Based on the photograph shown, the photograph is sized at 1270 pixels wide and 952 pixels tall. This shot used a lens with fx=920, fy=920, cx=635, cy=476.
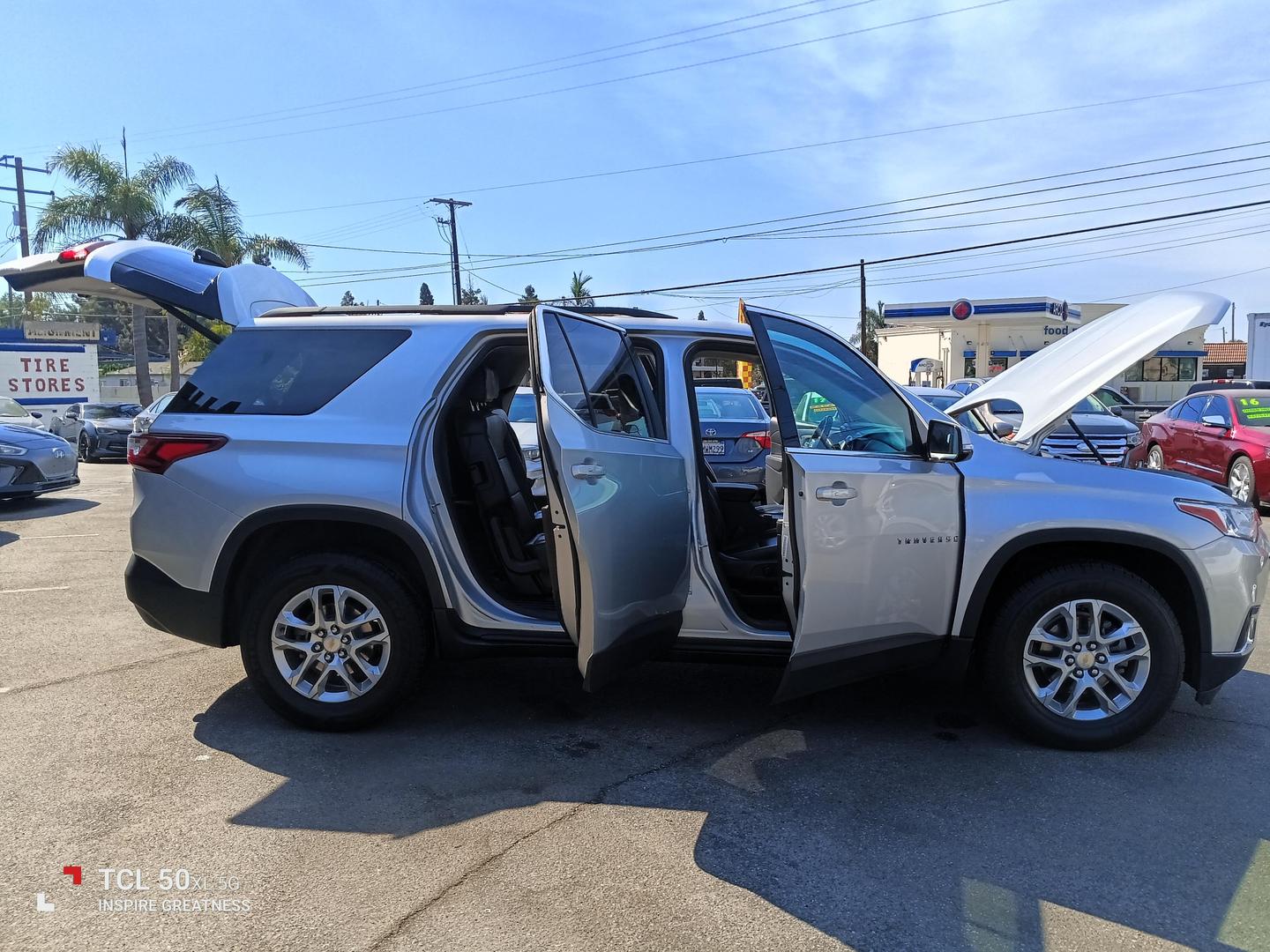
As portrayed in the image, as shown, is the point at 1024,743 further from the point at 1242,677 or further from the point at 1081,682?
the point at 1242,677

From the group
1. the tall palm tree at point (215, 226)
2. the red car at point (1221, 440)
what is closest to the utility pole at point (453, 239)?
the tall palm tree at point (215, 226)

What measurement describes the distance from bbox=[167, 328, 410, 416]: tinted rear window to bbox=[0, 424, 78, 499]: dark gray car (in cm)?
821

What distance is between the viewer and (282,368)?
4.37 meters

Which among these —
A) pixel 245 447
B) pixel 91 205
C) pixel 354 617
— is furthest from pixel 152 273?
pixel 91 205

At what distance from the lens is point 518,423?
29.7 ft

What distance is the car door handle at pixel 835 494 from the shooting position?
376 cm

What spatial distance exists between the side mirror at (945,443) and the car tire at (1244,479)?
866 centimetres

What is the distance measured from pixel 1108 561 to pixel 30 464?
1158cm

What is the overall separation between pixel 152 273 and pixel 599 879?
4.48 m

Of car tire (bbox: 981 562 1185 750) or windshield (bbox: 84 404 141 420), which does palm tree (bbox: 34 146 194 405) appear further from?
car tire (bbox: 981 562 1185 750)

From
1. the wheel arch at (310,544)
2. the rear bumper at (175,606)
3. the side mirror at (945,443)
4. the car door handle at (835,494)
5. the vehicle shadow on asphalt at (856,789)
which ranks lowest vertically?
the vehicle shadow on asphalt at (856,789)

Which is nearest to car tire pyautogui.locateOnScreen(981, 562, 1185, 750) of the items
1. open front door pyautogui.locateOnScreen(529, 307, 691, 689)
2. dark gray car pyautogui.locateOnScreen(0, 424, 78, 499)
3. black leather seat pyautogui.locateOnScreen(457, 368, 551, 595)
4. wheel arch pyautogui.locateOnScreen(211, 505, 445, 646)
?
open front door pyautogui.locateOnScreen(529, 307, 691, 689)

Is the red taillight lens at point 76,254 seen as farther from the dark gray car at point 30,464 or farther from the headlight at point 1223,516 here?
the headlight at point 1223,516

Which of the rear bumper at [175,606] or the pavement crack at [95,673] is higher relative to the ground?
the rear bumper at [175,606]
